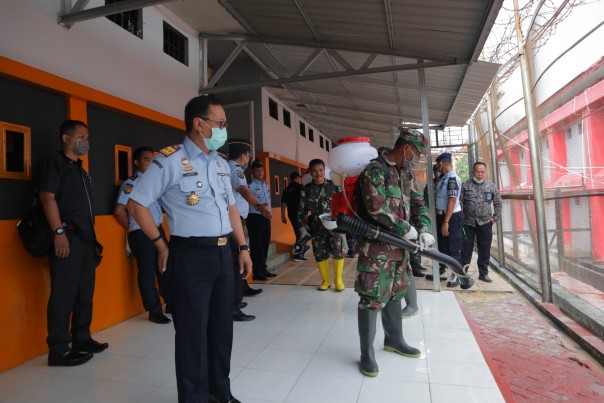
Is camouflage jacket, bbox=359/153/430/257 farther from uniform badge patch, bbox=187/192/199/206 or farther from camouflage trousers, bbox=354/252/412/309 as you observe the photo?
uniform badge patch, bbox=187/192/199/206

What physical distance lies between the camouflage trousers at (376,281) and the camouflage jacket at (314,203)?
2100 millimetres

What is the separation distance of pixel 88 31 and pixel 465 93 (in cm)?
498

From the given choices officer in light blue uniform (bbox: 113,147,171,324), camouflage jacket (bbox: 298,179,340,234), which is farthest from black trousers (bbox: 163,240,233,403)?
camouflage jacket (bbox: 298,179,340,234)

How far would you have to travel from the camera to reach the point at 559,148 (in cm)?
326

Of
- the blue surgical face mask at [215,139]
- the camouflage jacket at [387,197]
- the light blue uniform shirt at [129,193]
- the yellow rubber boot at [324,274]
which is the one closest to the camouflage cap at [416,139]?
the camouflage jacket at [387,197]

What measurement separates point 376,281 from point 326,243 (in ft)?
6.91

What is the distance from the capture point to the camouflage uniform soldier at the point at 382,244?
2318 mm

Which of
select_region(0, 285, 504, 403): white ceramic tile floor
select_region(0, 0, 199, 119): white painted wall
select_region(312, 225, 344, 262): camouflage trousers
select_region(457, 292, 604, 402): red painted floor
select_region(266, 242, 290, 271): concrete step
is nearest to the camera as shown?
select_region(0, 285, 504, 403): white ceramic tile floor

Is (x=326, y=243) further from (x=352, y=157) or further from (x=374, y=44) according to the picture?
(x=374, y=44)

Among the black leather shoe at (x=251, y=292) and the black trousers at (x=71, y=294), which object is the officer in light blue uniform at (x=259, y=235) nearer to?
the black leather shoe at (x=251, y=292)

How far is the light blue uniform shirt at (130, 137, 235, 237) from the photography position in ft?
5.80

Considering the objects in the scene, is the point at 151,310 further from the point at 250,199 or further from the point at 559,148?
the point at 559,148

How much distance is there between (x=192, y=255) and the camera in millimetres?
1777

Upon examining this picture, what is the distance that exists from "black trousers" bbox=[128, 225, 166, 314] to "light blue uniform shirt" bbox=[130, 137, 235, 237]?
1.76m
